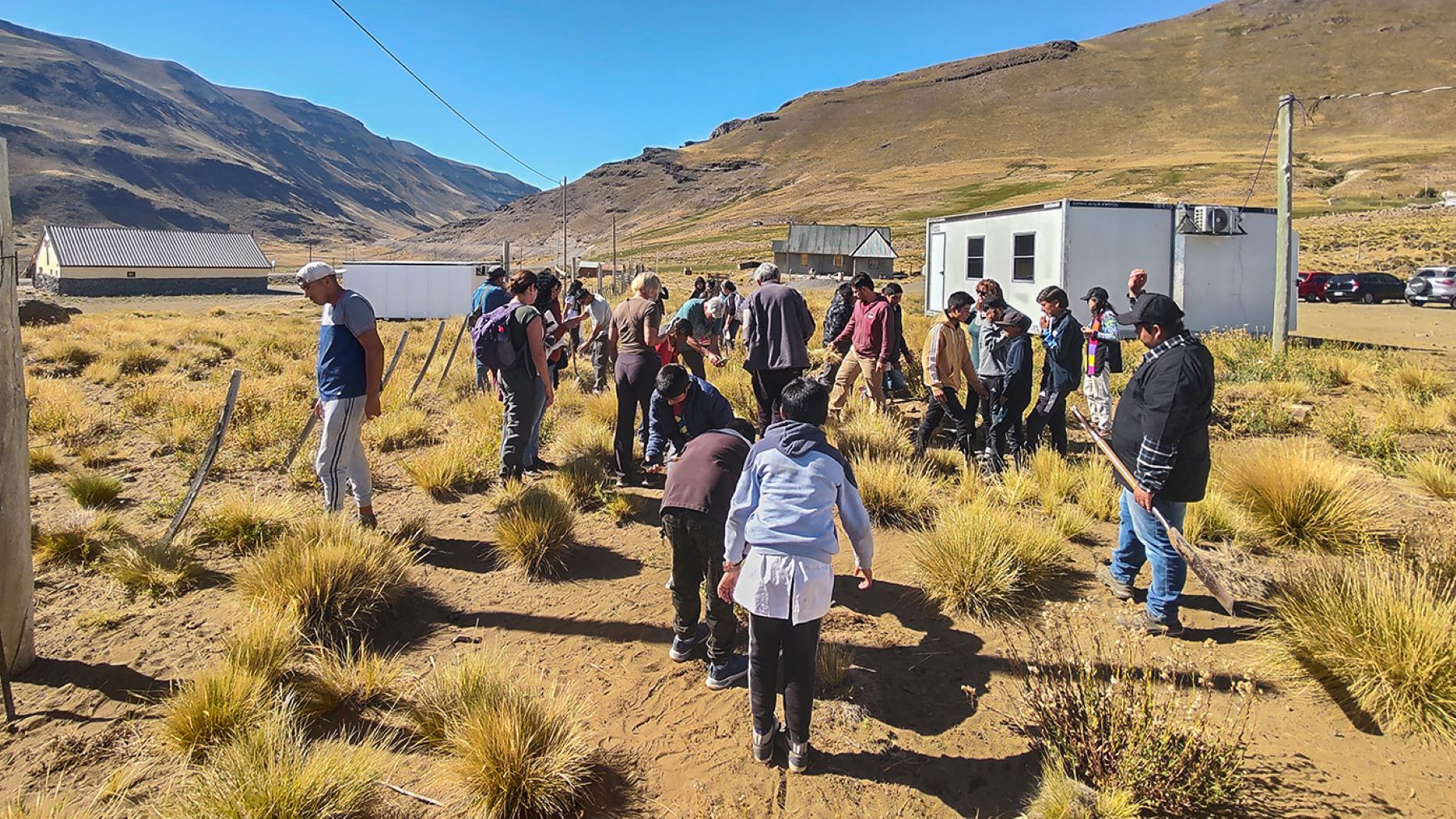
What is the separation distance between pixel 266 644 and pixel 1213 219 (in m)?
18.7

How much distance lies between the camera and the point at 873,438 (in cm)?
737

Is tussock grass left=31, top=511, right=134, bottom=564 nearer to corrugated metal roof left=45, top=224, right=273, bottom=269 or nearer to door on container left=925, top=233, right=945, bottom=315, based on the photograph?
door on container left=925, top=233, right=945, bottom=315

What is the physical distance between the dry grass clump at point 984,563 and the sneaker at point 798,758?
168 centimetres

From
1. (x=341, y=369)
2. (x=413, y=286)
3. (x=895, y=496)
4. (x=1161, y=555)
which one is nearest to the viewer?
(x=1161, y=555)

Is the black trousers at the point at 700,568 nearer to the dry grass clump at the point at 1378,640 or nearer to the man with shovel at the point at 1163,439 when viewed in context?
the man with shovel at the point at 1163,439

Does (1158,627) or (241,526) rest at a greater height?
(241,526)

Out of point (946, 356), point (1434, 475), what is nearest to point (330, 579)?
point (946, 356)

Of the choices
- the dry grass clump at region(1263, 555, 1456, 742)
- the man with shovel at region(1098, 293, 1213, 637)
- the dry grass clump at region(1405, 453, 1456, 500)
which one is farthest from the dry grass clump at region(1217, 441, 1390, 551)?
the man with shovel at region(1098, 293, 1213, 637)

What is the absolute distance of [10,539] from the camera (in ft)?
11.9

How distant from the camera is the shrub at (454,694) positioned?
3.25 m

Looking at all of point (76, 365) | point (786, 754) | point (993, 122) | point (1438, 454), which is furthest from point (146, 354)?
point (993, 122)

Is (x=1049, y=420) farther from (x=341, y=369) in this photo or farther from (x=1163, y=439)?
(x=341, y=369)

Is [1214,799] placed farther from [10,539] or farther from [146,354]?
[146,354]

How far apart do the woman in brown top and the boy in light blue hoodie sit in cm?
328
